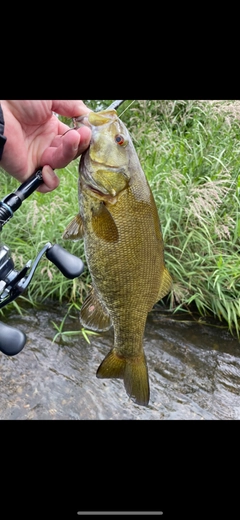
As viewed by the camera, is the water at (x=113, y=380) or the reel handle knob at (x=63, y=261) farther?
the water at (x=113, y=380)

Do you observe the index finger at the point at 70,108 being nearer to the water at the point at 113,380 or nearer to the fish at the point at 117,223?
the fish at the point at 117,223

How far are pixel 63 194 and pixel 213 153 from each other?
153 centimetres

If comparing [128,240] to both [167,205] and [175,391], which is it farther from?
[167,205]

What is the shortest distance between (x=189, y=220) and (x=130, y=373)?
2.42 metres

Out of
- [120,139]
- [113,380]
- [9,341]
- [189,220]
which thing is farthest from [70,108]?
[189,220]

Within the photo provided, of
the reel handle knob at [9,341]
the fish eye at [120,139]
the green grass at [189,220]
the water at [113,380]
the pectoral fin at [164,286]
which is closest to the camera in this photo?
the reel handle knob at [9,341]

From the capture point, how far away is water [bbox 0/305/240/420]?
9.93 ft

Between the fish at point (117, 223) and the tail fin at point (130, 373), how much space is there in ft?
0.14

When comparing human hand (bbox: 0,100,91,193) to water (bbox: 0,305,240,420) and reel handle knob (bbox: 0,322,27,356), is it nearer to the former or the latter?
reel handle knob (bbox: 0,322,27,356)

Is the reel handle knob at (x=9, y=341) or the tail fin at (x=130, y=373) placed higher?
the reel handle knob at (x=9, y=341)

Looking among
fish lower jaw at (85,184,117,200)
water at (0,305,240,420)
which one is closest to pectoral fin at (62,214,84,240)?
fish lower jaw at (85,184,117,200)

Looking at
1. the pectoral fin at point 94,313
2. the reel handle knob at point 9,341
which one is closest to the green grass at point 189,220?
the pectoral fin at point 94,313

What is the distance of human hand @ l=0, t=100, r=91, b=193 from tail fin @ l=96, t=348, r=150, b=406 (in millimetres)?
769

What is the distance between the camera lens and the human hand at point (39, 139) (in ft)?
5.41
